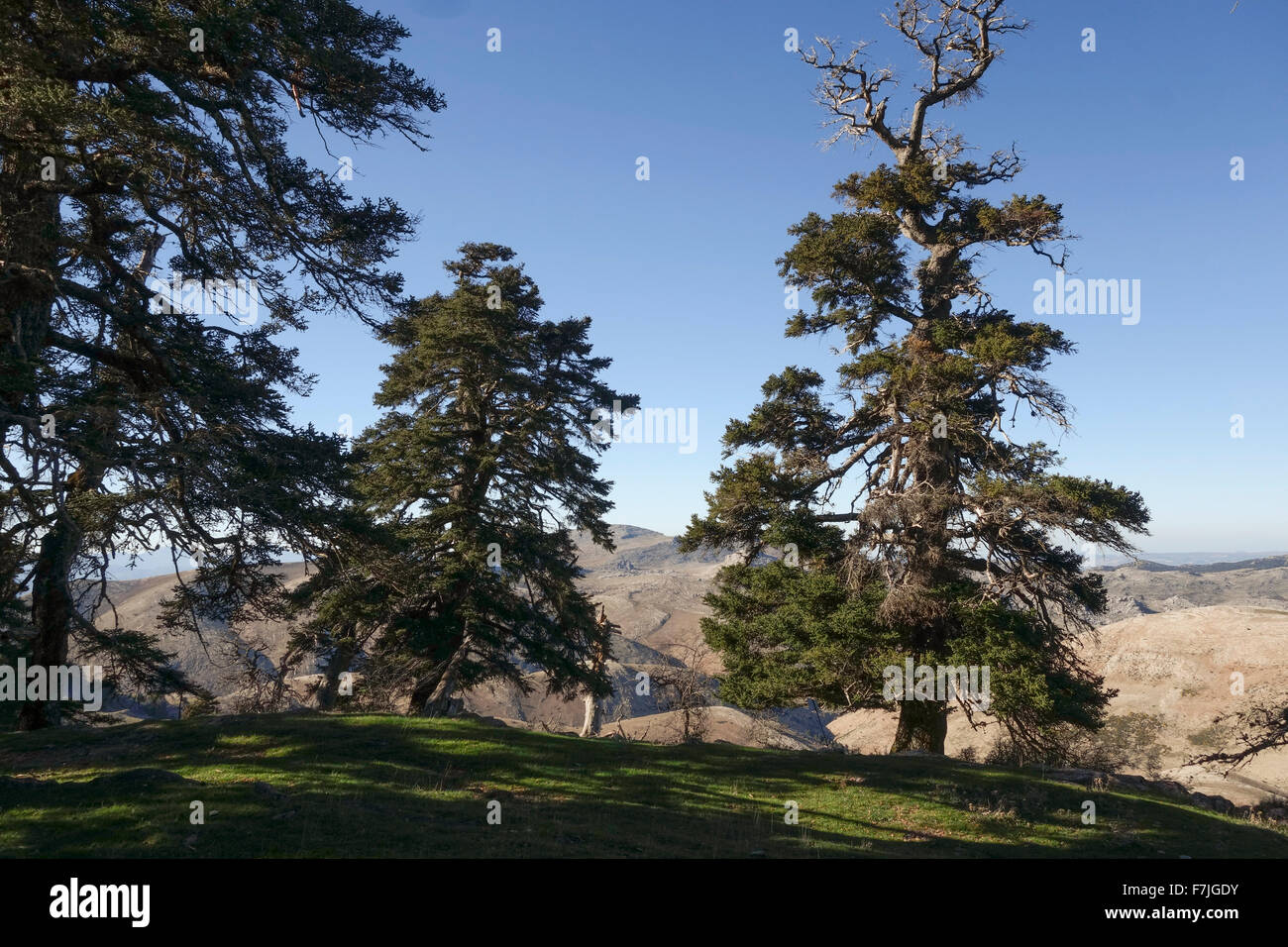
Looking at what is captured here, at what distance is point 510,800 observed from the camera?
36.8ft

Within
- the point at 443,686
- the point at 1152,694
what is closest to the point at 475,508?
the point at 443,686

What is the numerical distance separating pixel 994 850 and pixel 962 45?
76.0 ft

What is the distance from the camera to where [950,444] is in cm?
2109

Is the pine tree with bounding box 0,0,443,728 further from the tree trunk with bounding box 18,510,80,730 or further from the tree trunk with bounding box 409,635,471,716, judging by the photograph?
the tree trunk with bounding box 409,635,471,716

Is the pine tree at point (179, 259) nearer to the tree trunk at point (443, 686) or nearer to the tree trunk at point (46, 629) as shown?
the tree trunk at point (46, 629)

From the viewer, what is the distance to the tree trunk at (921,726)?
20234mm

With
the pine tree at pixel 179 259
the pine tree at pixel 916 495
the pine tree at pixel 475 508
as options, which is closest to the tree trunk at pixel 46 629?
the pine tree at pixel 179 259

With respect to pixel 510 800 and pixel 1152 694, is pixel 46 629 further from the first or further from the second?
pixel 1152 694

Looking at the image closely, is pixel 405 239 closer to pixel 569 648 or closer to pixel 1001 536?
pixel 569 648

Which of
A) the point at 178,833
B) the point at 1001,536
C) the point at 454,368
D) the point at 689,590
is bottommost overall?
the point at 689,590

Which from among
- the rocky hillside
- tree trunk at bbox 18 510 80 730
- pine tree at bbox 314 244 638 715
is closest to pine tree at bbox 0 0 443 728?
tree trunk at bbox 18 510 80 730

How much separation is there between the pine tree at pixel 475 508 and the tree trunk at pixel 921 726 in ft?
33.0
